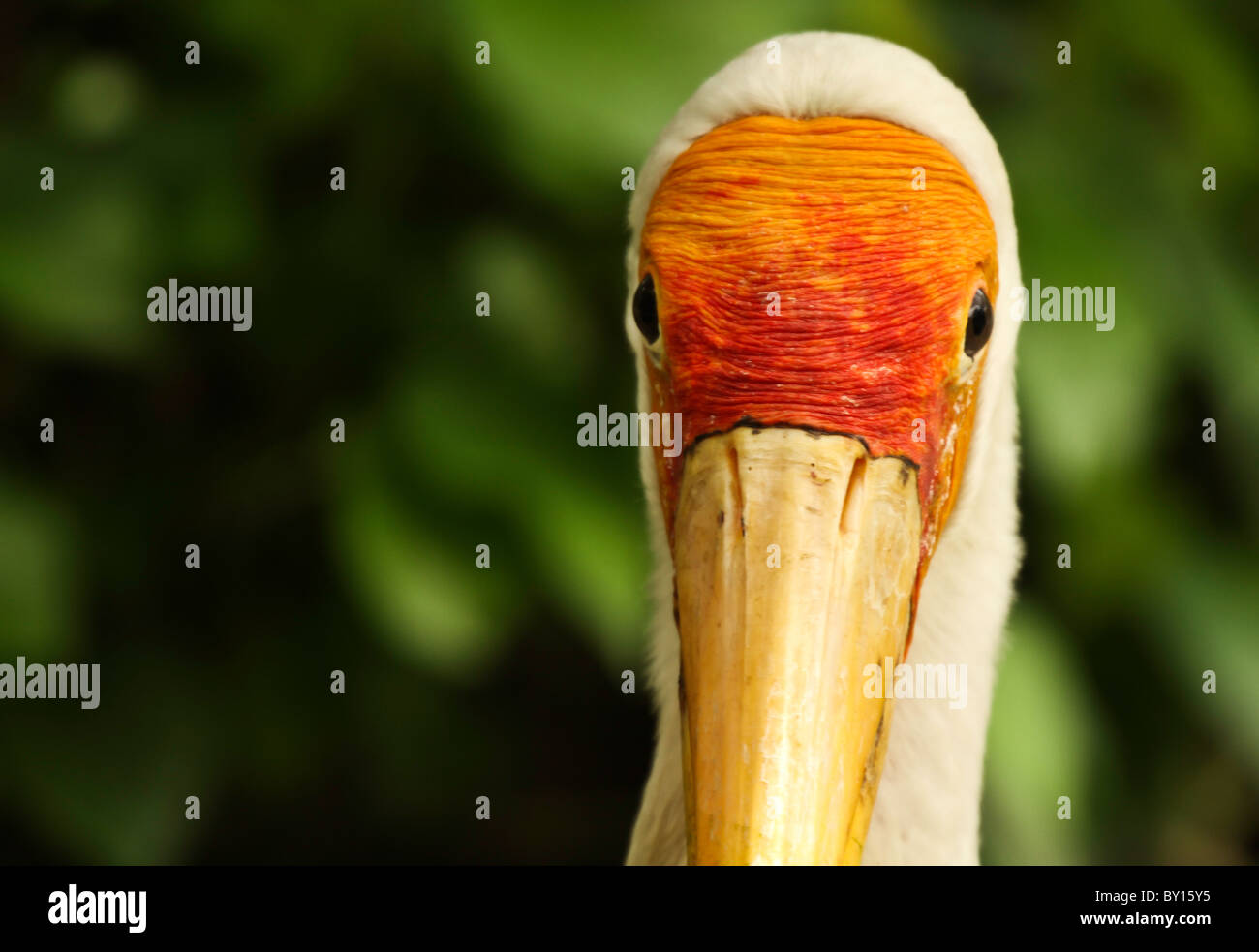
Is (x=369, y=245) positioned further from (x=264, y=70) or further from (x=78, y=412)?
(x=78, y=412)

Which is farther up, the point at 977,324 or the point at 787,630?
the point at 977,324

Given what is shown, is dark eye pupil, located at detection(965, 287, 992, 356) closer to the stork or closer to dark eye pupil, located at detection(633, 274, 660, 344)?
the stork

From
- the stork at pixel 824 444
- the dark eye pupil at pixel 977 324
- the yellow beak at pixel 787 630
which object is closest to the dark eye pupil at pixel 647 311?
the stork at pixel 824 444

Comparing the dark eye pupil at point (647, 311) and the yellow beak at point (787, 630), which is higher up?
the dark eye pupil at point (647, 311)

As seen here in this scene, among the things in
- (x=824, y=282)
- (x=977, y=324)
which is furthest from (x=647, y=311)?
(x=977, y=324)

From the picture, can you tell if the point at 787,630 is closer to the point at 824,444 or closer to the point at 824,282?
the point at 824,444

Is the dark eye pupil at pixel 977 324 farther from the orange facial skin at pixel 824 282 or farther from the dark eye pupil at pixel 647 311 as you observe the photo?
the dark eye pupil at pixel 647 311
